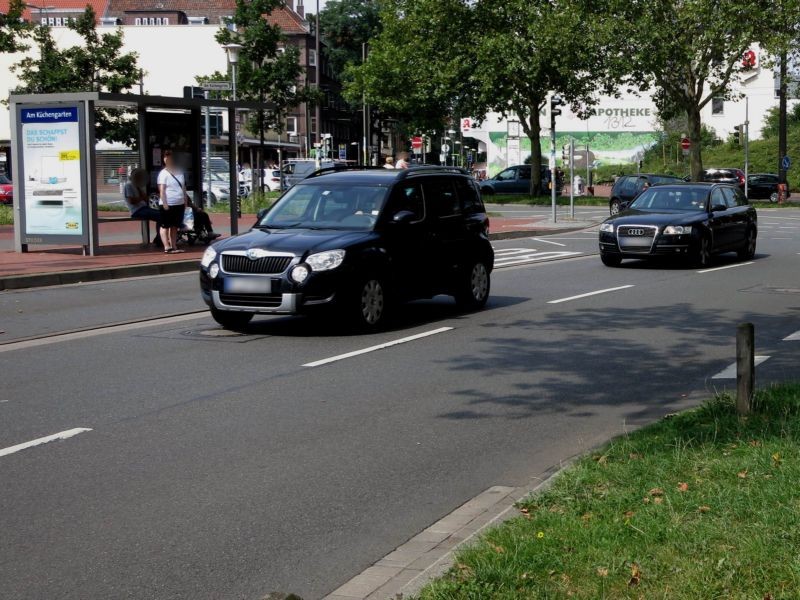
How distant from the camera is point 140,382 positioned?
9398 mm

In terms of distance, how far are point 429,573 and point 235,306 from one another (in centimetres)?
781

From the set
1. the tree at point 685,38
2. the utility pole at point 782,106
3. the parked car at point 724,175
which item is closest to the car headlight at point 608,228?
the tree at point 685,38

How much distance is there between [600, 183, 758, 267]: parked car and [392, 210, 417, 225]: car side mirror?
8959 millimetres

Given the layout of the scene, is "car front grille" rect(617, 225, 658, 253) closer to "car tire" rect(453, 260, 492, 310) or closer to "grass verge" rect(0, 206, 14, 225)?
"car tire" rect(453, 260, 492, 310)

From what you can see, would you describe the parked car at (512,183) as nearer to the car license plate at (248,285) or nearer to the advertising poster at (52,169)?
the advertising poster at (52,169)

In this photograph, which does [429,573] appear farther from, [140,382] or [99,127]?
[99,127]

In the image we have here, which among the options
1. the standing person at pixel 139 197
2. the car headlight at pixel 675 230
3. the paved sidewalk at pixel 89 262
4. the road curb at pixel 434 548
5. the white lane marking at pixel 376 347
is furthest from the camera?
the standing person at pixel 139 197

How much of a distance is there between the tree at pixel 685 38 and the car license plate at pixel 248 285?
3704 cm

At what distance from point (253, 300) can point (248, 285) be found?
16cm

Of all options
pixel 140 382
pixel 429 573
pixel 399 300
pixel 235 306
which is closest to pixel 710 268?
pixel 399 300

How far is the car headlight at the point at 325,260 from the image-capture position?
1205 cm

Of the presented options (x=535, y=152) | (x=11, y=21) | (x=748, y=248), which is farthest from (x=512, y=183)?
(x=748, y=248)

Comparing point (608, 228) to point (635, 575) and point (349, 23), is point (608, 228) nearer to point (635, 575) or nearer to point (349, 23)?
point (635, 575)

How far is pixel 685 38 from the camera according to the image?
154ft
